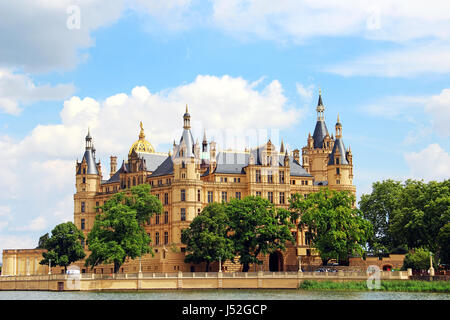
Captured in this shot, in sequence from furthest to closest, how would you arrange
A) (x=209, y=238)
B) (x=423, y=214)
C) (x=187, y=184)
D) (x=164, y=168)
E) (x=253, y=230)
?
(x=164, y=168) < (x=187, y=184) < (x=253, y=230) < (x=209, y=238) < (x=423, y=214)

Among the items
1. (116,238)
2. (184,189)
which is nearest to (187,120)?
(184,189)

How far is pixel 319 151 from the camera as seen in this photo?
420ft

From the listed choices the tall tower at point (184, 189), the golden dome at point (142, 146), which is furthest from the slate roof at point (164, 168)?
the golden dome at point (142, 146)

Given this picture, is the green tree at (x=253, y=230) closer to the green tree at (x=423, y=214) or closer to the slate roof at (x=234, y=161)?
the slate roof at (x=234, y=161)

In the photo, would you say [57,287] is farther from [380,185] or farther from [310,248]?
[380,185]

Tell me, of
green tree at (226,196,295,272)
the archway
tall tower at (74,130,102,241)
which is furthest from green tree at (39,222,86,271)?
the archway

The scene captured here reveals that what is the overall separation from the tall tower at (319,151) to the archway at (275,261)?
24791mm

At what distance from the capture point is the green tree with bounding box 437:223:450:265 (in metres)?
79.7

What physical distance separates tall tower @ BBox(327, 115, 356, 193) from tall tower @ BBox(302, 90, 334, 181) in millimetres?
10891

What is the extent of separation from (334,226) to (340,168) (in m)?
22.3

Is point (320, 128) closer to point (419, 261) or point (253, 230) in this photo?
point (253, 230)

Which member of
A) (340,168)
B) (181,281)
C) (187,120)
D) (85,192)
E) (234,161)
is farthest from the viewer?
(85,192)

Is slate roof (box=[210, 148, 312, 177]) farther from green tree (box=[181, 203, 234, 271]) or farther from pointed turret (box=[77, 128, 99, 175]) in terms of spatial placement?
pointed turret (box=[77, 128, 99, 175])
